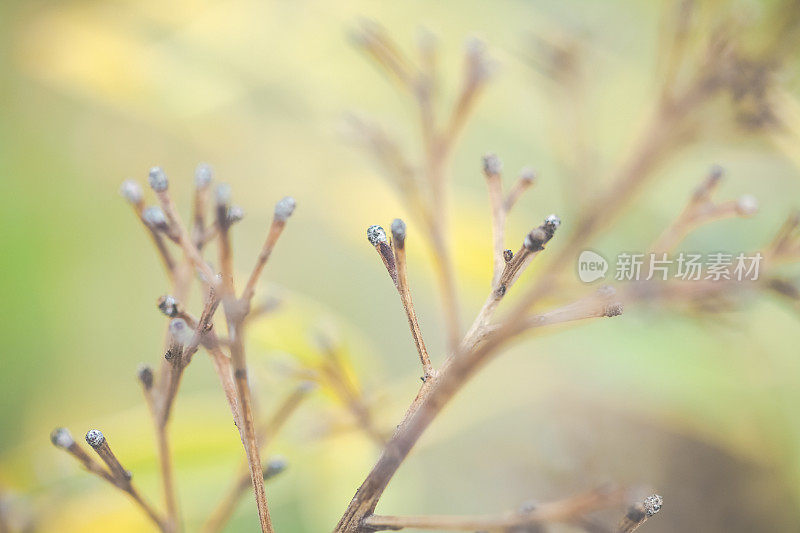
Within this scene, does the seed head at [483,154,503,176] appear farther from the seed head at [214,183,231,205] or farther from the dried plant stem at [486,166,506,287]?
the seed head at [214,183,231,205]

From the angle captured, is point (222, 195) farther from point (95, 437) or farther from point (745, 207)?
point (745, 207)

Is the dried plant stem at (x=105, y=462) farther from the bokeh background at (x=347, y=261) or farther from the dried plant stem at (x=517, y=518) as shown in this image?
the bokeh background at (x=347, y=261)

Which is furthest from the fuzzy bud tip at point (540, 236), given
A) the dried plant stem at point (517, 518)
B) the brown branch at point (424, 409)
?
the dried plant stem at point (517, 518)

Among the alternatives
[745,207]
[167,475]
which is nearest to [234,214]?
[167,475]

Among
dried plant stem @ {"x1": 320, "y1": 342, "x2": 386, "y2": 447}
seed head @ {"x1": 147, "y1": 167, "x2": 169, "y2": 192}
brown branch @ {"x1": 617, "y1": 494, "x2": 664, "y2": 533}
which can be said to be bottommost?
brown branch @ {"x1": 617, "y1": 494, "x2": 664, "y2": 533}

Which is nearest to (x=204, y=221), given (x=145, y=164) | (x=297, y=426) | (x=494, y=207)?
(x=494, y=207)

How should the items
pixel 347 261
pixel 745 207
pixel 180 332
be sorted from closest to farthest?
pixel 180 332
pixel 745 207
pixel 347 261

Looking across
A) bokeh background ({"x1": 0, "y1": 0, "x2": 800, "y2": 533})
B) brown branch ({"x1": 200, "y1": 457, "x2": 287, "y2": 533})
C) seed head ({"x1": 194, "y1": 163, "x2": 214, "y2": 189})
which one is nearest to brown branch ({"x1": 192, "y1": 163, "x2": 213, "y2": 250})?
seed head ({"x1": 194, "y1": 163, "x2": 214, "y2": 189})
